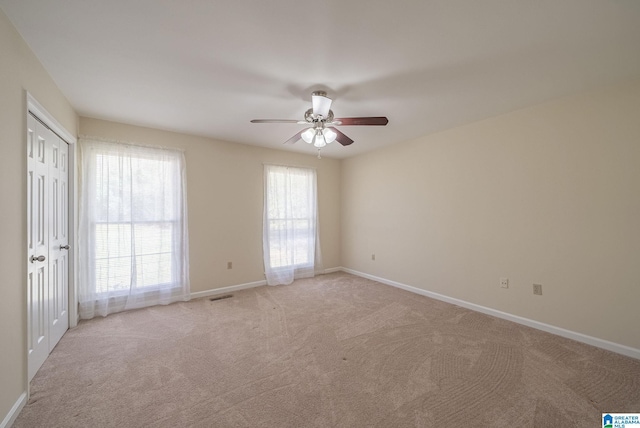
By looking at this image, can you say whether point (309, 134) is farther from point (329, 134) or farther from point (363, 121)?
point (363, 121)

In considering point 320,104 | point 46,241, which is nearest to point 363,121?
point 320,104

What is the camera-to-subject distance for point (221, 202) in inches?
159

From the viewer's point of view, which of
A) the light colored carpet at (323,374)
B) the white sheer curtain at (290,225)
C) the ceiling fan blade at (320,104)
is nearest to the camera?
the light colored carpet at (323,374)

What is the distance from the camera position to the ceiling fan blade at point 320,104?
2172mm

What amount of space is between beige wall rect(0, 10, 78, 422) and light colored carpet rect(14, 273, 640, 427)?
0.31 m

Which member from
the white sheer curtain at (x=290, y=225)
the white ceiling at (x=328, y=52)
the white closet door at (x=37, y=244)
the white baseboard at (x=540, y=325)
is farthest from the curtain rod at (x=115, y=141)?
the white baseboard at (x=540, y=325)

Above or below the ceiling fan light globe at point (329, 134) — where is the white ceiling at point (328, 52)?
above

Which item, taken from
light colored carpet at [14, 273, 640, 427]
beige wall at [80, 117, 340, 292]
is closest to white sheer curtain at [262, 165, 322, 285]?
beige wall at [80, 117, 340, 292]

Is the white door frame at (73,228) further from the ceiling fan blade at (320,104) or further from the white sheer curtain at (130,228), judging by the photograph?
the ceiling fan blade at (320,104)

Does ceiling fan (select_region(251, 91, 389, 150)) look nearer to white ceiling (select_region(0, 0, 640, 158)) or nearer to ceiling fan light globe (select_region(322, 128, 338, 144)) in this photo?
ceiling fan light globe (select_region(322, 128, 338, 144))

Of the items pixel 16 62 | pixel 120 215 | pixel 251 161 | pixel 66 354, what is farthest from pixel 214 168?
pixel 66 354

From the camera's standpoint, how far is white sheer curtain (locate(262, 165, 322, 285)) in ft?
14.6

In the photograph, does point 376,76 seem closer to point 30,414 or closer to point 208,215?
point 208,215

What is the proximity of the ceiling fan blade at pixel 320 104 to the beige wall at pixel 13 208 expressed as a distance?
1.94 m
